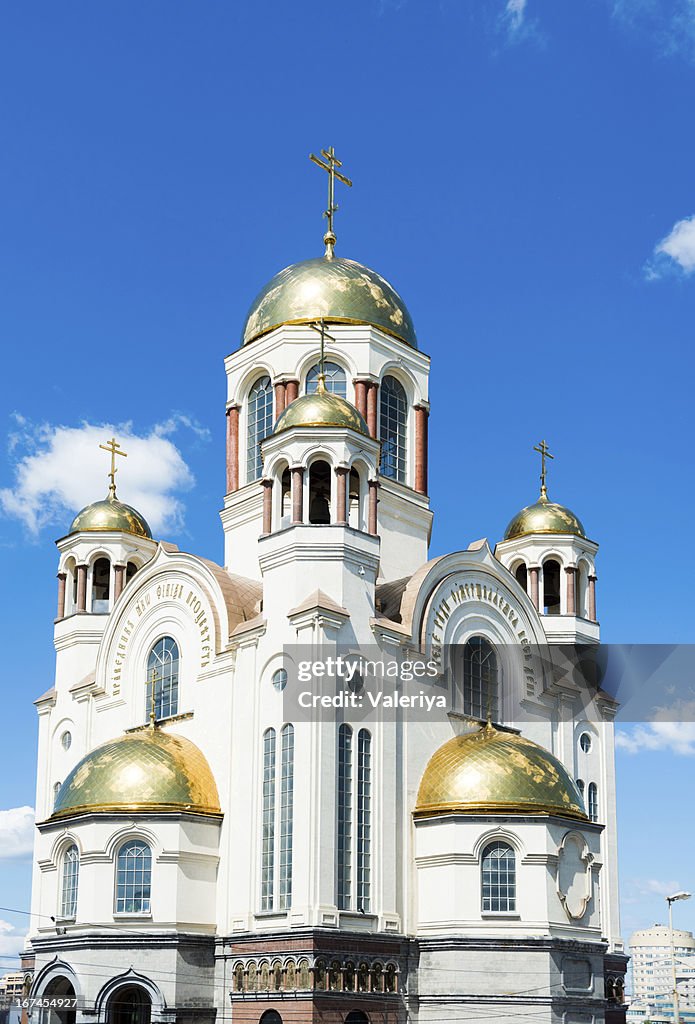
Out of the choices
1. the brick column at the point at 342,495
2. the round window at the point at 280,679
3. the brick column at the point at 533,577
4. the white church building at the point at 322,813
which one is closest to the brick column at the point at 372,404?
the white church building at the point at 322,813

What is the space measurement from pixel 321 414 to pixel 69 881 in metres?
9.51

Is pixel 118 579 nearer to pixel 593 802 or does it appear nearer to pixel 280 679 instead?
pixel 280 679

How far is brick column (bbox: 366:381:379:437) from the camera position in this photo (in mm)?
28812

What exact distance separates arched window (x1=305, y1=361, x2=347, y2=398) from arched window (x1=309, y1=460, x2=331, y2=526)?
3.51m

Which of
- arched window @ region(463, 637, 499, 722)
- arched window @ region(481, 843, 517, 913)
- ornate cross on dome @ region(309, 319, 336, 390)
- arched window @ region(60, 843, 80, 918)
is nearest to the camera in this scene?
arched window @ region(481, 843, 517, 913)

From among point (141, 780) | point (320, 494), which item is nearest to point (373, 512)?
point (320, 494)

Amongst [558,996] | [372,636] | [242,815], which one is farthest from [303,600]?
[558,996]

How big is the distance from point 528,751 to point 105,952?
26.5 ft

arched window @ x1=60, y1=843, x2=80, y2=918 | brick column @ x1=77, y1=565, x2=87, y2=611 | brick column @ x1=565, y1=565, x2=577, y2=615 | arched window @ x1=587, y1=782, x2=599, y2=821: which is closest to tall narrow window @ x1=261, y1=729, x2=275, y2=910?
arched window @ x1=60, y1=843, x2=80, y2=918

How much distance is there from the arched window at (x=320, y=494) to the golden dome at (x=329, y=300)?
469cm

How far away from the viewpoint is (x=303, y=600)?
23.9 metres

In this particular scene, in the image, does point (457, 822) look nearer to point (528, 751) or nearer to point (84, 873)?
point (528, 751)

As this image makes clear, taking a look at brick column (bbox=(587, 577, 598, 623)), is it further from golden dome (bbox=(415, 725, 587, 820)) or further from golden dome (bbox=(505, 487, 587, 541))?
golden dome (bbox=(415, 725, 587, 820))

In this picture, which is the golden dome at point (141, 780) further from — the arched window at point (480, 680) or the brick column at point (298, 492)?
the arched window at point (480, 680)
